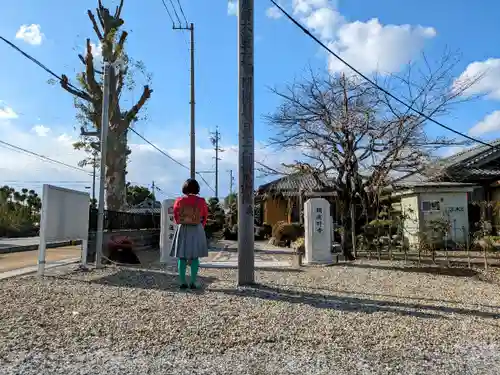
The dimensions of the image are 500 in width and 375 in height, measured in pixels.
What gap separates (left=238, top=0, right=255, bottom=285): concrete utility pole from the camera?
734 centimetres

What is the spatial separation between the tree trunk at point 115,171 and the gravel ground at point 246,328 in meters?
11.1

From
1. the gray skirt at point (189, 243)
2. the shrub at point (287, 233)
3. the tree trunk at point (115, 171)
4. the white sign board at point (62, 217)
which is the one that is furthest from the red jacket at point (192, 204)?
the shrub at point (287, 233)

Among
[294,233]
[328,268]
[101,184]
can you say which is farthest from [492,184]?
[101,184]

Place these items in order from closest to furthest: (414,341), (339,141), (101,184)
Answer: (414,341) < (101,184) < (339,141)

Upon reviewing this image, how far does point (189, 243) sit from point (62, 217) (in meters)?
3.24

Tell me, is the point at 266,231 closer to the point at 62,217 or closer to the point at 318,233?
the point at 318,233

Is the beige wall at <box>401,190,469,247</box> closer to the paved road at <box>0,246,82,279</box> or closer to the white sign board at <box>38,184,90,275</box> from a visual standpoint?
the white sign board at <box>38,184,90,275</box>

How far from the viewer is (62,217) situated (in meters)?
8.68

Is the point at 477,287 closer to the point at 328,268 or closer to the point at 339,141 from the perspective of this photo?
the point at 328,268

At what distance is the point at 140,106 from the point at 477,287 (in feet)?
51.8

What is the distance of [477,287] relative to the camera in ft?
25.3

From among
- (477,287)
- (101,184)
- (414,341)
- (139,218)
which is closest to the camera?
(414,341)

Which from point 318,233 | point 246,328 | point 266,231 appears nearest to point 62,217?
point 246,328

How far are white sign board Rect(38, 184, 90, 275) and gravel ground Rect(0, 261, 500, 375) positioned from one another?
85 cm
